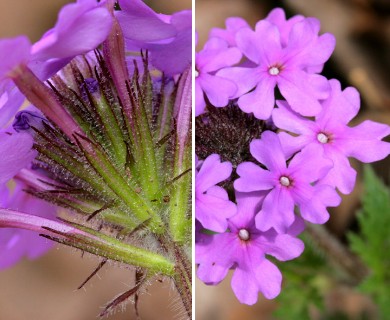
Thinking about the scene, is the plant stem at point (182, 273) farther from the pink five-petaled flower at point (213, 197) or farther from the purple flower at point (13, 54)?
the purple flower at point (13, 54)

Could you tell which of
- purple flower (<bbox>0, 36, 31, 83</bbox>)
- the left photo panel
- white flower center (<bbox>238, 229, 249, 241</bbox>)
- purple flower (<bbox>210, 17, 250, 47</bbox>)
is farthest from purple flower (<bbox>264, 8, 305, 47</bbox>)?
purple flower (<bbox>0, 36, 31, 83</bbox>)

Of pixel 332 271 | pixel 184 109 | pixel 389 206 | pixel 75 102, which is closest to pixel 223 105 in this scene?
pixel 184 109

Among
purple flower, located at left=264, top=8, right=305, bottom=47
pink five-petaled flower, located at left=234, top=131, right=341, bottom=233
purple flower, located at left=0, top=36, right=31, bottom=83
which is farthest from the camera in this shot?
purple flower, located at left=264, top=8, right=305, bottom=47

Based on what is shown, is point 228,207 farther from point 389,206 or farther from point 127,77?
point 389,206

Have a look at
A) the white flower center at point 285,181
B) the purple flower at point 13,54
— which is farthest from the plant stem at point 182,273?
the purple flower at point 13,54

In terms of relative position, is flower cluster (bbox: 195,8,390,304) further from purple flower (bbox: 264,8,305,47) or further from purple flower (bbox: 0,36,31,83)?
purple flower (bbox: 0,36,31,83)

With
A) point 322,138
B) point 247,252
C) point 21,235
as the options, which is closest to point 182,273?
point 247,252
